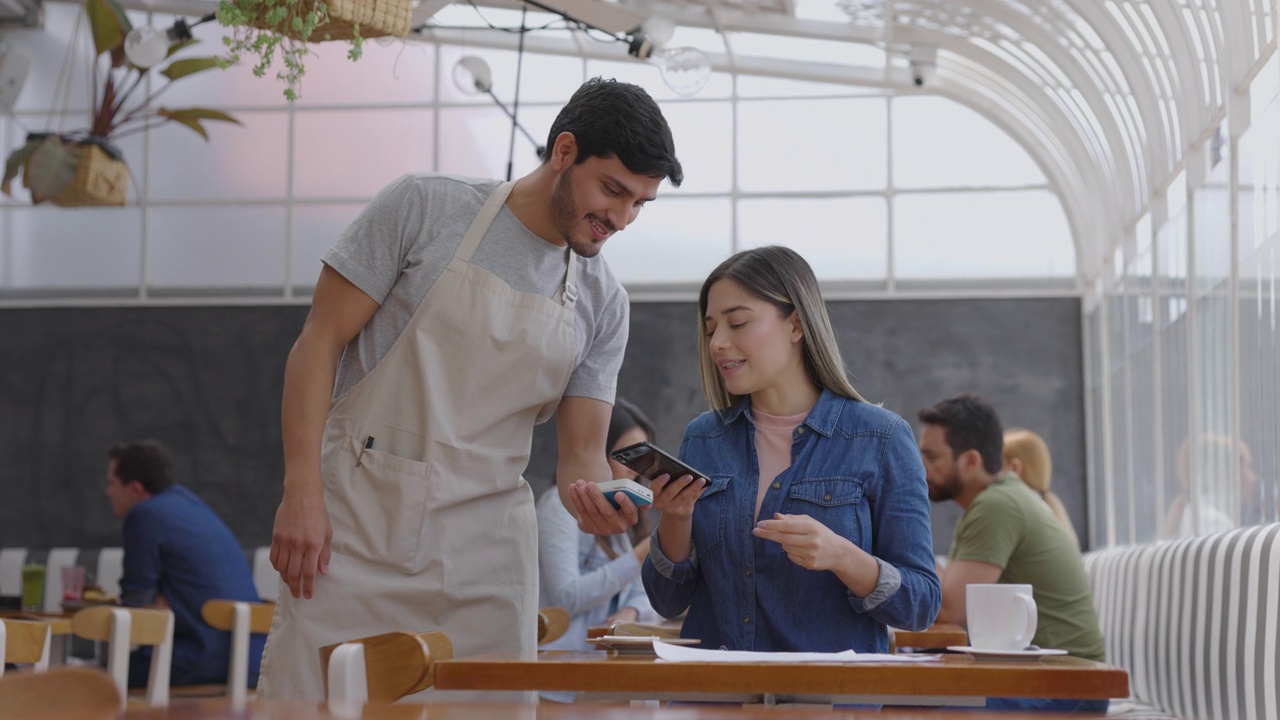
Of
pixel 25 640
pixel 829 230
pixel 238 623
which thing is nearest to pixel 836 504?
pixel 25 640

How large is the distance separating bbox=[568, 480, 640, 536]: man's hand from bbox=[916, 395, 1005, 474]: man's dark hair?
244 centimetres

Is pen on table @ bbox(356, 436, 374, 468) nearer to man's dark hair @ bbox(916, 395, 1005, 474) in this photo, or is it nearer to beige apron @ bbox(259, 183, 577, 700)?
beige apron @ bbox(259, 183, 577, 700)

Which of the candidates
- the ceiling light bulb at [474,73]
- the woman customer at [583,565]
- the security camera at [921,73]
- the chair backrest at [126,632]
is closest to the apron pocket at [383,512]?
the chair backrest at [126,632]

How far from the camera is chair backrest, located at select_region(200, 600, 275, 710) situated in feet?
15.1

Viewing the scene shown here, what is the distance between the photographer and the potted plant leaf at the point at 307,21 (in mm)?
4469

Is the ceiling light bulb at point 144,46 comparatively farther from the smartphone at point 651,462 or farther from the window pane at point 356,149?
the smartphone at point 651,462

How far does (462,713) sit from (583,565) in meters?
3.96

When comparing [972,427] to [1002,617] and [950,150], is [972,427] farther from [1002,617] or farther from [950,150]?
[950,150]

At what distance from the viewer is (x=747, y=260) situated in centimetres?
230

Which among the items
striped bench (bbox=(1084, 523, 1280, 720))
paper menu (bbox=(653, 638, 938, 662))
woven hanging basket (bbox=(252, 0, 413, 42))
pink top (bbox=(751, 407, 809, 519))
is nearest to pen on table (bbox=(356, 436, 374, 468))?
pink top (bbox=(751, 407, 809, 519))

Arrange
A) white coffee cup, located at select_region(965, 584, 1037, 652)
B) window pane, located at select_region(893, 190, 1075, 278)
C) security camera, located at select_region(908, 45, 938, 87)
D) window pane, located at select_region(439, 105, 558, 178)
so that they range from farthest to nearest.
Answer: window pane, located at select_region(439, 105, 558, 178) < window pane, located at select_region(893, 190, 1075, 278) < security camera, located at select_region(908, 45, 938, 87) < white coffee cup, located at select_region(965, 584, 1037, 652)

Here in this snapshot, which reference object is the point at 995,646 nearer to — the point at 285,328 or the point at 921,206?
the point at 921,206

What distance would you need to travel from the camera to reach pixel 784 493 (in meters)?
2.15

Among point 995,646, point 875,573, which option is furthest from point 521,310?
point 995,646
